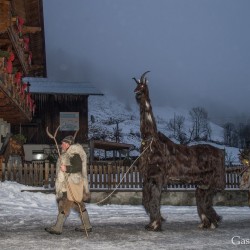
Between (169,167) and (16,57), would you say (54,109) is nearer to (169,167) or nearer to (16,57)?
(16,57)

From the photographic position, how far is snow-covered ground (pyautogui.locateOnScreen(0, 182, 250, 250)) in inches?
272

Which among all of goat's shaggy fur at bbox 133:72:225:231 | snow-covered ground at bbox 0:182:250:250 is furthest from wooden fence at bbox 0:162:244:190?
goat's shaggy fur at bbox 133:72:225:231

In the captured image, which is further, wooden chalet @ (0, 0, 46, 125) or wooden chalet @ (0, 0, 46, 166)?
wooden chalet @ (0, 0, 46, 166)

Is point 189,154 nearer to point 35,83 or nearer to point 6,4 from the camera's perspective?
point 6,4

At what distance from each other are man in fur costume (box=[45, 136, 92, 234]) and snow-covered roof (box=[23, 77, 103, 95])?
27.0 meters

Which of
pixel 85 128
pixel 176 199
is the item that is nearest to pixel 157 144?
pixel 176 199

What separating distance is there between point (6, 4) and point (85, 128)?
2199cm

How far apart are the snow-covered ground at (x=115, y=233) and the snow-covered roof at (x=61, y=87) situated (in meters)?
23.7

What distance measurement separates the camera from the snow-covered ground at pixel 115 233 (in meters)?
6.91

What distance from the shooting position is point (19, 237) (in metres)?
7.58

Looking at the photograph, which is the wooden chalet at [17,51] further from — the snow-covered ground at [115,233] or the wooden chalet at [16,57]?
the snow-covered ground at [115,233]

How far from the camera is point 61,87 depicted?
37.5 meters

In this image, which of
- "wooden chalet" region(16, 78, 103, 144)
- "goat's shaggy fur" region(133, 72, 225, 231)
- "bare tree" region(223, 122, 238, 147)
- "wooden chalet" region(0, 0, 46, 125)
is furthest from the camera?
"bare tree" region(223, 122, 238, 147)

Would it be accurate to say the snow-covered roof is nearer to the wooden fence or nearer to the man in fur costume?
the wooden fence
